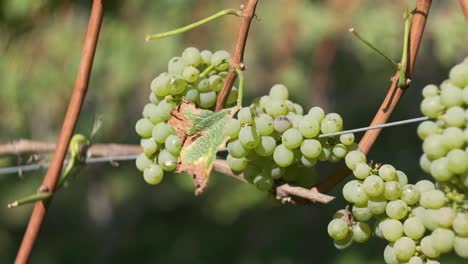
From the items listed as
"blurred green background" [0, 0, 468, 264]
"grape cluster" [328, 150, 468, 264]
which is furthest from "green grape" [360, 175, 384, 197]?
"blurred green background" [0, 0, 468, 264]

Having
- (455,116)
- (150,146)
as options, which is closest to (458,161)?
(455,116)

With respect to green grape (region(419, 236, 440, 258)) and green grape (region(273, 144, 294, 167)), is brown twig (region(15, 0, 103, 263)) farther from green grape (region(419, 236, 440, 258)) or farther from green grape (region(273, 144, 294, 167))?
green grape (region(419, 236, 440, 258))

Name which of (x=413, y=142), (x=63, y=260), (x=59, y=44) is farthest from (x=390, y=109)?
(x=413, y=142)

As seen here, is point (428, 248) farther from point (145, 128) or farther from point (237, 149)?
point (145, 128)

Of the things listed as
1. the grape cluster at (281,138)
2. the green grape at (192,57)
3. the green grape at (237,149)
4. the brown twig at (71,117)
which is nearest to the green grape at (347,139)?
the grape cluster at (281,138)

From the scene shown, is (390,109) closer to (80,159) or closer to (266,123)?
(266,123)
